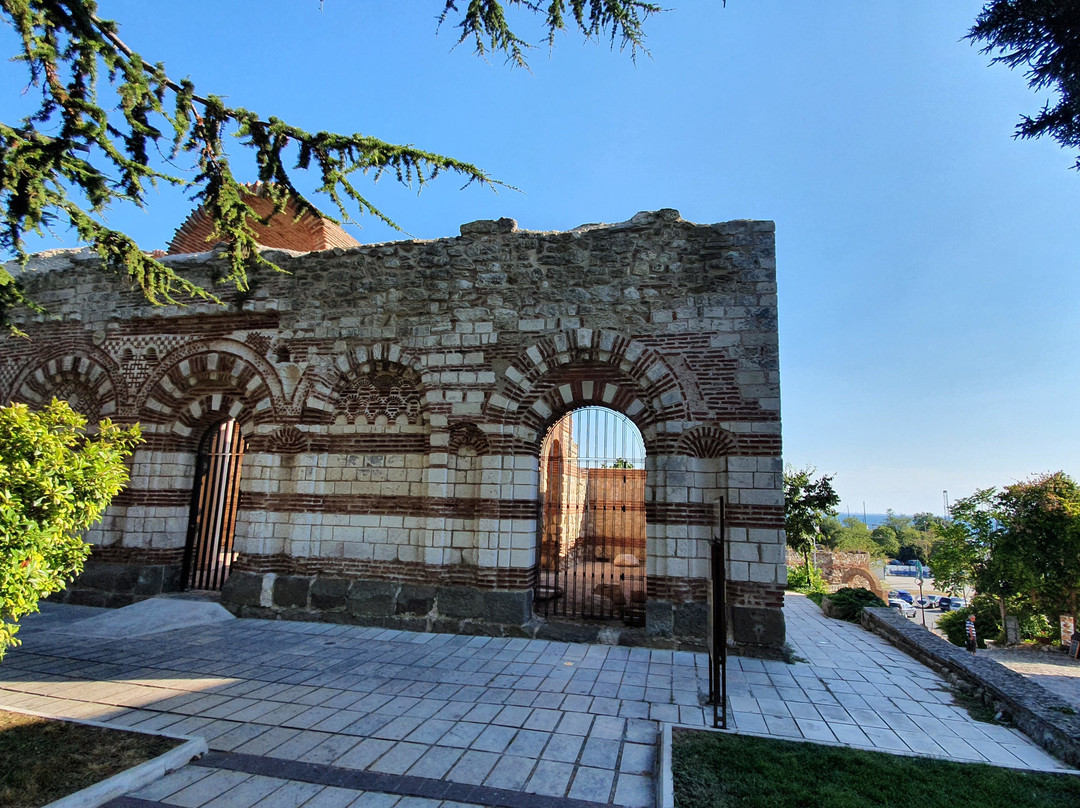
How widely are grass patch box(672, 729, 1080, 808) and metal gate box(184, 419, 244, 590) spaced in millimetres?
8183

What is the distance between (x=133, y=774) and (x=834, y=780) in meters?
4.48

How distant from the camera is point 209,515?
30.6ft

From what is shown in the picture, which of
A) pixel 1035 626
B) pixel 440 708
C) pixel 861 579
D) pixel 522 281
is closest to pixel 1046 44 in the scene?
pixel 522 281

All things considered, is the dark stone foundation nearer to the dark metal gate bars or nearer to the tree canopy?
the dark metal gate bars

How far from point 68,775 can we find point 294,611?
15.1 ft

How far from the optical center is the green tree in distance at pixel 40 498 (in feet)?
11.8

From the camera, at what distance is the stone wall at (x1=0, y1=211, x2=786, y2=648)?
7168mm

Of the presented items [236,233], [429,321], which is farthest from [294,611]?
[236,233]

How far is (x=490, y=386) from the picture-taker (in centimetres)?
791

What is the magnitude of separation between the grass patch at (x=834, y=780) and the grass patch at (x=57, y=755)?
3584 mm

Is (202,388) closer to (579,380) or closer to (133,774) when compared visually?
(579,380)

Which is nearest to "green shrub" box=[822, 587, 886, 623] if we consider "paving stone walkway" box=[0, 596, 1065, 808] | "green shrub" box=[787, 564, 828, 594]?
"paving stone walkway" box=[0, 596, 1065, 808]

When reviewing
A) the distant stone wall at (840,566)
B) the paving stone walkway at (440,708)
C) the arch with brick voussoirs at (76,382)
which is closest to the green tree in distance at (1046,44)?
the paving stone walkway at (440,708)

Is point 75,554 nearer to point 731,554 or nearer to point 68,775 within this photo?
point 68,775
